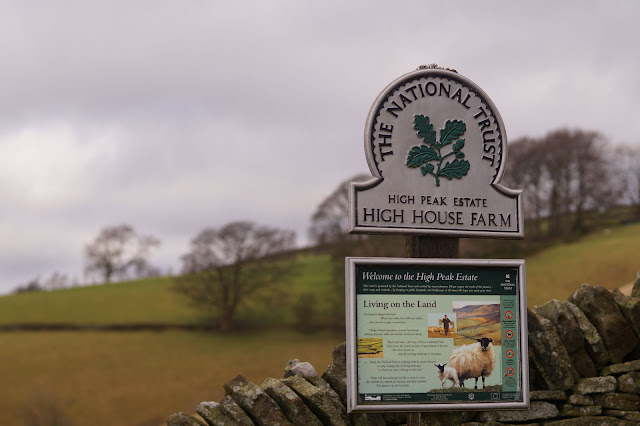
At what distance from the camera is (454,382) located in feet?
23.3

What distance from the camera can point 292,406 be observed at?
24.1 feet

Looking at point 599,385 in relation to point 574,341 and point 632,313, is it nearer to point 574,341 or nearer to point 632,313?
point 574,341

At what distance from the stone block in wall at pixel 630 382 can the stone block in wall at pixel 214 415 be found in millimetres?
5012

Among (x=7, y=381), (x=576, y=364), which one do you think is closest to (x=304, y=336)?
(x=7, y=381)

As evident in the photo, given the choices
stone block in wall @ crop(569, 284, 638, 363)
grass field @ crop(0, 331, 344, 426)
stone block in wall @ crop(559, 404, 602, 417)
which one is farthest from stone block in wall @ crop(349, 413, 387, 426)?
grass field @ crop(0, 331, 344, 426)

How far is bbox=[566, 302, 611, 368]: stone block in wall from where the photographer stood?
8.57 meters

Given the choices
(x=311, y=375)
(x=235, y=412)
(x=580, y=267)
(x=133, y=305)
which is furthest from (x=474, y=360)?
(x=133, y=305)

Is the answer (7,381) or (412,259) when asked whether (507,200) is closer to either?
(412,259)

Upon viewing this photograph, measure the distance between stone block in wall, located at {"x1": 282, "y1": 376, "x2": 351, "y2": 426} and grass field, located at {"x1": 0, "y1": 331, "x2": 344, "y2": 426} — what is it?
22.9 m

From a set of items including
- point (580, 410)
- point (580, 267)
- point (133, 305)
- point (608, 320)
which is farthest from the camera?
point (133, 305)

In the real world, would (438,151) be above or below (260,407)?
above

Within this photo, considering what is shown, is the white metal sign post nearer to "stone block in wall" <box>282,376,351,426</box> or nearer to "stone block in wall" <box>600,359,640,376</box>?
"stone block in wall" <box>282,376,351,426</box>

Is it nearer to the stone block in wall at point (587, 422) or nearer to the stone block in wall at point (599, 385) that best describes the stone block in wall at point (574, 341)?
the stone block in wall at point (599, 385)

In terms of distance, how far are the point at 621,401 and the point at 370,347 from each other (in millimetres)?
3731
